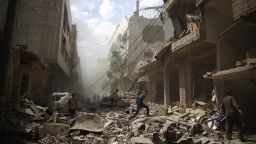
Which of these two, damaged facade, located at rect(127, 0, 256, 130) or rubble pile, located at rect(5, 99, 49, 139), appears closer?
rubble pile, located at rect(5, 99, 49, 139)

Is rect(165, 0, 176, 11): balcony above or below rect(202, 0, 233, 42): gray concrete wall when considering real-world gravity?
above

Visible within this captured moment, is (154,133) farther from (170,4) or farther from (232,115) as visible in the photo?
(170,4)

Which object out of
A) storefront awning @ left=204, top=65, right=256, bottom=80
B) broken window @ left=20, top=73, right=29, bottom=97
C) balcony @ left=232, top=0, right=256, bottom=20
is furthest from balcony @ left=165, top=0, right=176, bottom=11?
broken window @ left=20, top=73, right=29, bottom=97

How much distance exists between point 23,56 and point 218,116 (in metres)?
12.0

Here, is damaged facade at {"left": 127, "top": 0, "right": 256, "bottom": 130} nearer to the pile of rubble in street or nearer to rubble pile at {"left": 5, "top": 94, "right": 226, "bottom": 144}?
the pile of rubble in street

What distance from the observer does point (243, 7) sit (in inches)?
454

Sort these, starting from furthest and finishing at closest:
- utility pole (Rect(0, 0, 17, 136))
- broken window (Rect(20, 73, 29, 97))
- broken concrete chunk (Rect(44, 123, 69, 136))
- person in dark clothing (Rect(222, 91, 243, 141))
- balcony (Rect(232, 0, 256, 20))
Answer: broken window (Rect(20, 73, 29, 97)), broken concrete chunk (Rect(44, 123, 69, 136)), balcony (Rect(232, 0, 256, 20)), person in dark clothing (Rect(222, 91, 243, 141)), utility pole (Rect(0, 0, 17, 136))

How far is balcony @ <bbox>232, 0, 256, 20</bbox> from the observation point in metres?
10.9

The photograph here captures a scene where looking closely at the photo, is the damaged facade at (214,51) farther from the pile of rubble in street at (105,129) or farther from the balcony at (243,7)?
the pile of rubble in street at (105,129)

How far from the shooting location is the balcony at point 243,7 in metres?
10.9

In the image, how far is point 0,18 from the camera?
17.5 metres

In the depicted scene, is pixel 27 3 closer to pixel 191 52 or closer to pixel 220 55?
pixel 191 52

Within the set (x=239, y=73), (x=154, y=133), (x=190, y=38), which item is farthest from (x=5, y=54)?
(x=190, y=38)

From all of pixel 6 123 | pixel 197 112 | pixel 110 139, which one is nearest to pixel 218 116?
pixel 197 112
